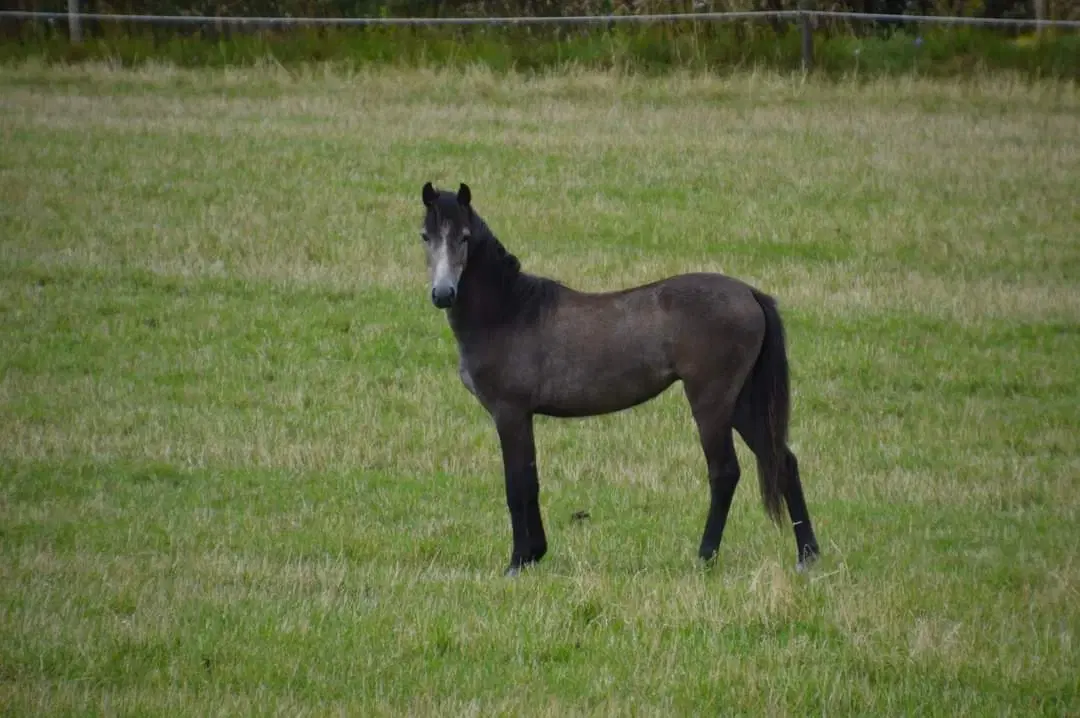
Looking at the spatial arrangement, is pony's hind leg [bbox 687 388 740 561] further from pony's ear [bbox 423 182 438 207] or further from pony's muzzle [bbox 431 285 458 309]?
pony's ear [bbox 423 182 438 207]

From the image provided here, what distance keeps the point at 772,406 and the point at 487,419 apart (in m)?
4.42

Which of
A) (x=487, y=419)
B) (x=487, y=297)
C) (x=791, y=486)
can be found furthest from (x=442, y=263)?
(x=487, y=419)

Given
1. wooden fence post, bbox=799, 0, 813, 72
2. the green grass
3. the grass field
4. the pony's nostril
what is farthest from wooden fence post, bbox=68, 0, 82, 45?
the pony's nostril

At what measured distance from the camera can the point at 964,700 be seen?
569 centimetres

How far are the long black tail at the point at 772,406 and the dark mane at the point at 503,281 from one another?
114 cm

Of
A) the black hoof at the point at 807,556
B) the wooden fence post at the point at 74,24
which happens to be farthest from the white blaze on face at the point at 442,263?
the wooden fence post at the point at 74,24

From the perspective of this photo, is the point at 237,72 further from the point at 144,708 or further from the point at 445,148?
the point at 144,708

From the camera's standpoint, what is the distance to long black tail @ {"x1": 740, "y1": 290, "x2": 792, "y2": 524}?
808 cm

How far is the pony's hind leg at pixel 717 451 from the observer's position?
7.98 meters

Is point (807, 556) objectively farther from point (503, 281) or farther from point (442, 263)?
point (442, 263)

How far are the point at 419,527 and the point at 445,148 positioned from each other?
43.5 ft

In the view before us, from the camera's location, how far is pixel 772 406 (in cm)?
809

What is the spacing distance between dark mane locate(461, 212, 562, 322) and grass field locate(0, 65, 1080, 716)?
1347mm

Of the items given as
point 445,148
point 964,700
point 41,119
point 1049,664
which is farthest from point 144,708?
point 41,119
